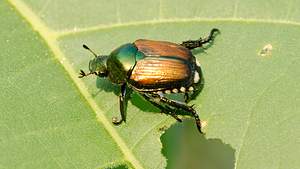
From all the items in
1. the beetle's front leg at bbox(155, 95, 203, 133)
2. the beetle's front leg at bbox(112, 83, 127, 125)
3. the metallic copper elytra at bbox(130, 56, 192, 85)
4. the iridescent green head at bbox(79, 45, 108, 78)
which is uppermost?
the iridescent green head at bbox(79, 45, 108, 78)

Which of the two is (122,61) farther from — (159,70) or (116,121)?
(116,121)

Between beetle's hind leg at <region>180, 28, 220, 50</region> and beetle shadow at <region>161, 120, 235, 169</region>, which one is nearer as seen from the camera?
beetle shadow at <region>161, 120, 235, 169</region>

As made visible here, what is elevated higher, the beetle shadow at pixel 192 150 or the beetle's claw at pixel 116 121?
the beetle's claw at pixel 116 121

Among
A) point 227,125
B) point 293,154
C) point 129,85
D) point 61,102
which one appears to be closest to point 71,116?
point 61,102

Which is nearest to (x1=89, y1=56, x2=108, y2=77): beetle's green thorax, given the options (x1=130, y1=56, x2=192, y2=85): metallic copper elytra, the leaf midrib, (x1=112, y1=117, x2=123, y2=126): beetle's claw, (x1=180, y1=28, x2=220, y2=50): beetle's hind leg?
the leaf midrib

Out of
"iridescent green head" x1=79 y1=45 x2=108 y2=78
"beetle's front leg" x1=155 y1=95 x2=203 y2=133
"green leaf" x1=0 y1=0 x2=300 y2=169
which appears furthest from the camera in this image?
"iridescent green head" x1=79 y1=45 x2=108 y2=78

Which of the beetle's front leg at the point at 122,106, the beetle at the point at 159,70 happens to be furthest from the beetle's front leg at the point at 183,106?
the beetle's front leg at the point at 122,106

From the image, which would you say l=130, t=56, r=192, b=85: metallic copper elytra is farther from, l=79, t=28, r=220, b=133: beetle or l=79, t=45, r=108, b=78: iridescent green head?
l=79, t=45, r=108, b=78: iridescent green head

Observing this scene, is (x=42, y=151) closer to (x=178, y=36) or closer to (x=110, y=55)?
(x=110, y=55)

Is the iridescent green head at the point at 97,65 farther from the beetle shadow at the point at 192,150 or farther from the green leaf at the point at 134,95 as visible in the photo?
the beetle shadow at the point at 192,150
